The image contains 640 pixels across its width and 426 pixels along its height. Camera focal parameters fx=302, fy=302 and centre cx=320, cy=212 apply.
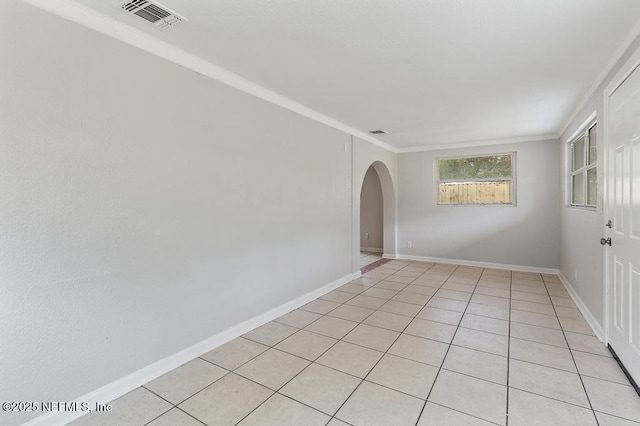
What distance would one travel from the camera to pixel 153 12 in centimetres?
181

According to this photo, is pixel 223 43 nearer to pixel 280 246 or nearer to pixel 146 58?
pixel 146 58

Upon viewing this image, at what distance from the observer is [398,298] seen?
12.5 ft

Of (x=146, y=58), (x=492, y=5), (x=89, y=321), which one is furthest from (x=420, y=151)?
(x=89, y=321)

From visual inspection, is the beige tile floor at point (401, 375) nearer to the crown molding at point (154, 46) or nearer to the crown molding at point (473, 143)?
the crown molding at point (154, 46)

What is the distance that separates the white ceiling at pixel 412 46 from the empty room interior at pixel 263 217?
19 mm

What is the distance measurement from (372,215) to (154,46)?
584 cm

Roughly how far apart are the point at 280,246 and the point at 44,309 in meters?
1.96

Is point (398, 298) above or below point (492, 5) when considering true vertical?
below

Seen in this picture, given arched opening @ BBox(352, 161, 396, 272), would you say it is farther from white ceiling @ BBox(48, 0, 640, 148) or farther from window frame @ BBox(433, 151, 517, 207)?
white ceiling @ BBox(48, 0, 640, 148)

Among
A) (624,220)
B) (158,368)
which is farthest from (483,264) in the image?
(158,368)

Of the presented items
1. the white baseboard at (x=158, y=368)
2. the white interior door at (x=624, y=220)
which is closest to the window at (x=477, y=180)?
the white interior door at (x=624, y=220)

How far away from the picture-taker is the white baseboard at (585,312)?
2.66m

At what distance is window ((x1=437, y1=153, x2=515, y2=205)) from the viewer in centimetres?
537

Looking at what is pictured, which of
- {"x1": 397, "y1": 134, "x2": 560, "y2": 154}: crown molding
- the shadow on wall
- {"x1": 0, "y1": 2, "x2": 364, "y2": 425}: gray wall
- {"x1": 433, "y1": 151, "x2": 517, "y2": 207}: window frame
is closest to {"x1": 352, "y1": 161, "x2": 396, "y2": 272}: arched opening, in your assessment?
the shadow on wall
